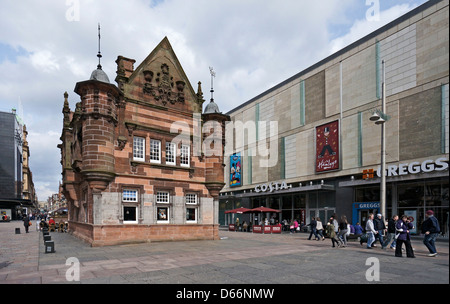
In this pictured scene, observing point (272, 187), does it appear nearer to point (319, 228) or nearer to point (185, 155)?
point (319, 228)

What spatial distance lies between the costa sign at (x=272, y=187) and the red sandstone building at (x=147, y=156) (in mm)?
16927

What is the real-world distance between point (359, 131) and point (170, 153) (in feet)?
63.1

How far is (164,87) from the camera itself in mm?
23062

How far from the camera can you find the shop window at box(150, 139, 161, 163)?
22.1 m

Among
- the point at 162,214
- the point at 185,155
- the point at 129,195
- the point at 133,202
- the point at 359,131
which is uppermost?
the point at 359,131

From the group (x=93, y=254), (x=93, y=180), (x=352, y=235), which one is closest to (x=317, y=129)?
(x=352, y=235)

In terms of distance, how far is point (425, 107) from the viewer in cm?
2631

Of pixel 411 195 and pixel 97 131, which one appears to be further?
pixel 411 195

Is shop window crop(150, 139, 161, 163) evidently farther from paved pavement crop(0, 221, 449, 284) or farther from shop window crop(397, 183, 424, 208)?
shop window crop(397, 183, 424, 208)

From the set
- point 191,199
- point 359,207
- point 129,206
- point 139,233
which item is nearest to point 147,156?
point 129,206

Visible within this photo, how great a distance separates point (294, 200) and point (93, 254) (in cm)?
2903

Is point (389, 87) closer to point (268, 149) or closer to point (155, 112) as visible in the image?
point (268, 149)

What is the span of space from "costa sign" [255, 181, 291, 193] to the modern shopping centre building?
0.54 feet

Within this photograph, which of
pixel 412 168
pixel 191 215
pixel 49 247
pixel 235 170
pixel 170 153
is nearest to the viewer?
pixel 49 247
